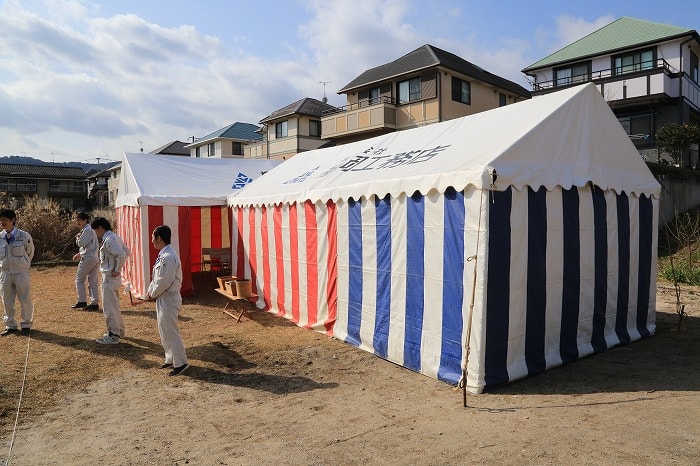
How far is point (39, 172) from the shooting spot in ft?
137

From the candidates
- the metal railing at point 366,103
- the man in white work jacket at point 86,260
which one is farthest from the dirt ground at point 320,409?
the metal railing at point 366,103

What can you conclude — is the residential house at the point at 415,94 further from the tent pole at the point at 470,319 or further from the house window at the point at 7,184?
the house window at the point at 7,184

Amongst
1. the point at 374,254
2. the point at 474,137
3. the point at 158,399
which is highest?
the point at 474,137

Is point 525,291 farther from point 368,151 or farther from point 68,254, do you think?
point 68,254

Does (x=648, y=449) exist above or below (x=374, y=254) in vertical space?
below

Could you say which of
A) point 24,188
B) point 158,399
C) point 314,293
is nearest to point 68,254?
point 314,293

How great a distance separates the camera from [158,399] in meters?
4.48

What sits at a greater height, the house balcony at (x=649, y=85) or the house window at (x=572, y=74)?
the house window at (x=572, y=74)

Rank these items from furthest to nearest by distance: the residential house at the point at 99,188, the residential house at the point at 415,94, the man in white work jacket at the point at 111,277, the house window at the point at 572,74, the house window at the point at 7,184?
1. the residential house at the point at 99,188
2. the house window at the point at 7,184
3. the residential house at the point at 415,94
4. the house window at the point at 572,74
5. the man in white work jacket at the point at 111,277

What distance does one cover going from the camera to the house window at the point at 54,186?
41919 millimetres

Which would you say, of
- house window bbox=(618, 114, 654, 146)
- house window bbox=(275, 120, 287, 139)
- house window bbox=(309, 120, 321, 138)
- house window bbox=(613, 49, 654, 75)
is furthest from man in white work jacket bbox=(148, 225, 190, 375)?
house window bbox=(275, 120, 287, 139)

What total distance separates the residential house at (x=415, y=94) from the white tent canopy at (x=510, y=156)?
15.1 m

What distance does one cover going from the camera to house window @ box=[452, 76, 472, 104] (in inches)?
874

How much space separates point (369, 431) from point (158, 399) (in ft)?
6.80
